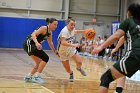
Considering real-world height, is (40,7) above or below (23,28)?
above

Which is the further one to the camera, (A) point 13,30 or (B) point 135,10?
(A) point 13,30

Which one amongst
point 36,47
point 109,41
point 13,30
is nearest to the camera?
point 109,41

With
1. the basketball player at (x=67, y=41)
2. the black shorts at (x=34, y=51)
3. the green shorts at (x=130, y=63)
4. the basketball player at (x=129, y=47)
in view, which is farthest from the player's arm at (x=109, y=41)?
the basketball player at (x=67, y=41)

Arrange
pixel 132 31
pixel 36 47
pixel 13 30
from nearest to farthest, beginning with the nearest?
1. pixel 132 31
2. pixel 36 47
3. pixel 13 30

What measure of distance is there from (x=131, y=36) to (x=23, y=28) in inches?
713

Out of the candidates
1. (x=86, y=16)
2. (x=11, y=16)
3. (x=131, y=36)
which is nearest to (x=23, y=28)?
(x=11, y=16)

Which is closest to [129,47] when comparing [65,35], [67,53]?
[65,35]

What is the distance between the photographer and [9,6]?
2262 cm

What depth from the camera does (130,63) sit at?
4.34 metres

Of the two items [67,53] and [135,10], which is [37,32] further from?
[135,10]

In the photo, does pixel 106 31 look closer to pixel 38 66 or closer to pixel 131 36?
pixel 38 66

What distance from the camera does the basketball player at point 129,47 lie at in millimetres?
4324

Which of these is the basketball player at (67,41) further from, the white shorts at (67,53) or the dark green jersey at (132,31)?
the dark green jersey at (132,31)

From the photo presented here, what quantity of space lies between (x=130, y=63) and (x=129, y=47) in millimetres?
276
